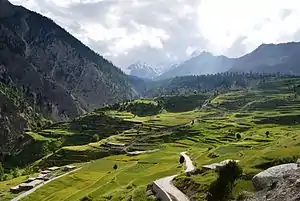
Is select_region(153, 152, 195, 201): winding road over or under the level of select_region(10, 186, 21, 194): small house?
over

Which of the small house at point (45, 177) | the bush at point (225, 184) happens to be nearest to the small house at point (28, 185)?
the small house at point (45, 177)

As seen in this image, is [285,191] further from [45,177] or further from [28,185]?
[45,177]

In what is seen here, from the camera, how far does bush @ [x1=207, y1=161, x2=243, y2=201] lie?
44.7 metres

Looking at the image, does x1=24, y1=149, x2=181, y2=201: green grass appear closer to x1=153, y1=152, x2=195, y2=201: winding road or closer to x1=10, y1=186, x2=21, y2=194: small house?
x1=153, y1=152, x2=195, y2=201: winding road

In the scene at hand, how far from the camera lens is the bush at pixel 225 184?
44.7 metres

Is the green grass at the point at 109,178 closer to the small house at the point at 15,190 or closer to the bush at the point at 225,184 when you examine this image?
the small house at the point at 15,190

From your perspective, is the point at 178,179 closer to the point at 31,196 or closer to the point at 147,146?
the point at 31,196

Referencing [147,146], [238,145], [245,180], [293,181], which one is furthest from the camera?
[147,146]

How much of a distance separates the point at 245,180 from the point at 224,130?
14699 cm

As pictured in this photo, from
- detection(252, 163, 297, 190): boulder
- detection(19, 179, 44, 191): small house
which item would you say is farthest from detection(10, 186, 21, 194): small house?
detection(252, 163, 297, 190): boulder

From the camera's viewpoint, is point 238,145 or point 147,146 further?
point 147,146

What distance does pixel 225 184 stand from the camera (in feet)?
148

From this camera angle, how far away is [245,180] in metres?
51.0

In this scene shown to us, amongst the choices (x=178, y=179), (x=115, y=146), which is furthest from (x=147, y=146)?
(x=178, y=179)
